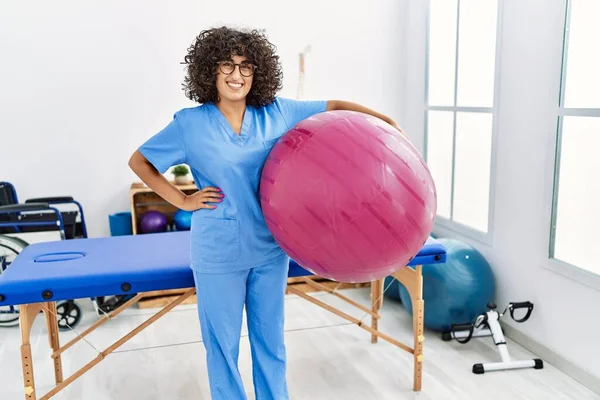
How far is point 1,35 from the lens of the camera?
3.61 meters

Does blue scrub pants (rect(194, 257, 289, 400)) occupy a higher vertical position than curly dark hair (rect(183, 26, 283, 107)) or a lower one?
lower

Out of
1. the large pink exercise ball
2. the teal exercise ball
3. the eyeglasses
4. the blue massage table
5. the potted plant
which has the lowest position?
the teal exercise ball

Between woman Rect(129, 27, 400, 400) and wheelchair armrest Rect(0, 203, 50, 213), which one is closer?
woman Rect(129, 27, 400, 400)

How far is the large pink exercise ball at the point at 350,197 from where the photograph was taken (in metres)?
1.59

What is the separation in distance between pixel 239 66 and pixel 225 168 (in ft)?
1.10

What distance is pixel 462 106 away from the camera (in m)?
3.51

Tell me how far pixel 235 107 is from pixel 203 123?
127mm

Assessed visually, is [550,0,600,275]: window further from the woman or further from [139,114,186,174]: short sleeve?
[139,114,186,174]: short sleeve

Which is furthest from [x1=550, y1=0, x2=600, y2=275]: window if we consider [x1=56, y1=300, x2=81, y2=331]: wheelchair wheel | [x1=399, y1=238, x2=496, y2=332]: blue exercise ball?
[x1=56, y1=300, x2=81, y2=331]: wheelchair wheel

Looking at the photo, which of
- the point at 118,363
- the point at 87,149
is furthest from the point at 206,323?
the point at 87,149

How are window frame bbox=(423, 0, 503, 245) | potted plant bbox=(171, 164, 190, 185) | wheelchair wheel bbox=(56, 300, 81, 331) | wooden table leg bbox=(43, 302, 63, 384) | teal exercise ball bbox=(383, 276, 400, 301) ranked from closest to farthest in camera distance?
1. wooden table leg bbox=(43, 302, 63, 384)
2. window frame bbox=(423, 0, 503, 245)
3. wheelchair wheel bbox=(56, 300, 81, 331)
4. teal exercise ball bbox=(383, 276, 400, 301)
5. potted plant bbox=(171, 164, 190, 185)

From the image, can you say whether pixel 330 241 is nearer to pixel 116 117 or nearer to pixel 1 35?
pixel 116 117

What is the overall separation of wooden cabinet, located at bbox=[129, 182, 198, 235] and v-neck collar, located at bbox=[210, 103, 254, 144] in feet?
5.86

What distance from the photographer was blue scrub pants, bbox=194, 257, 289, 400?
6.45 ft
